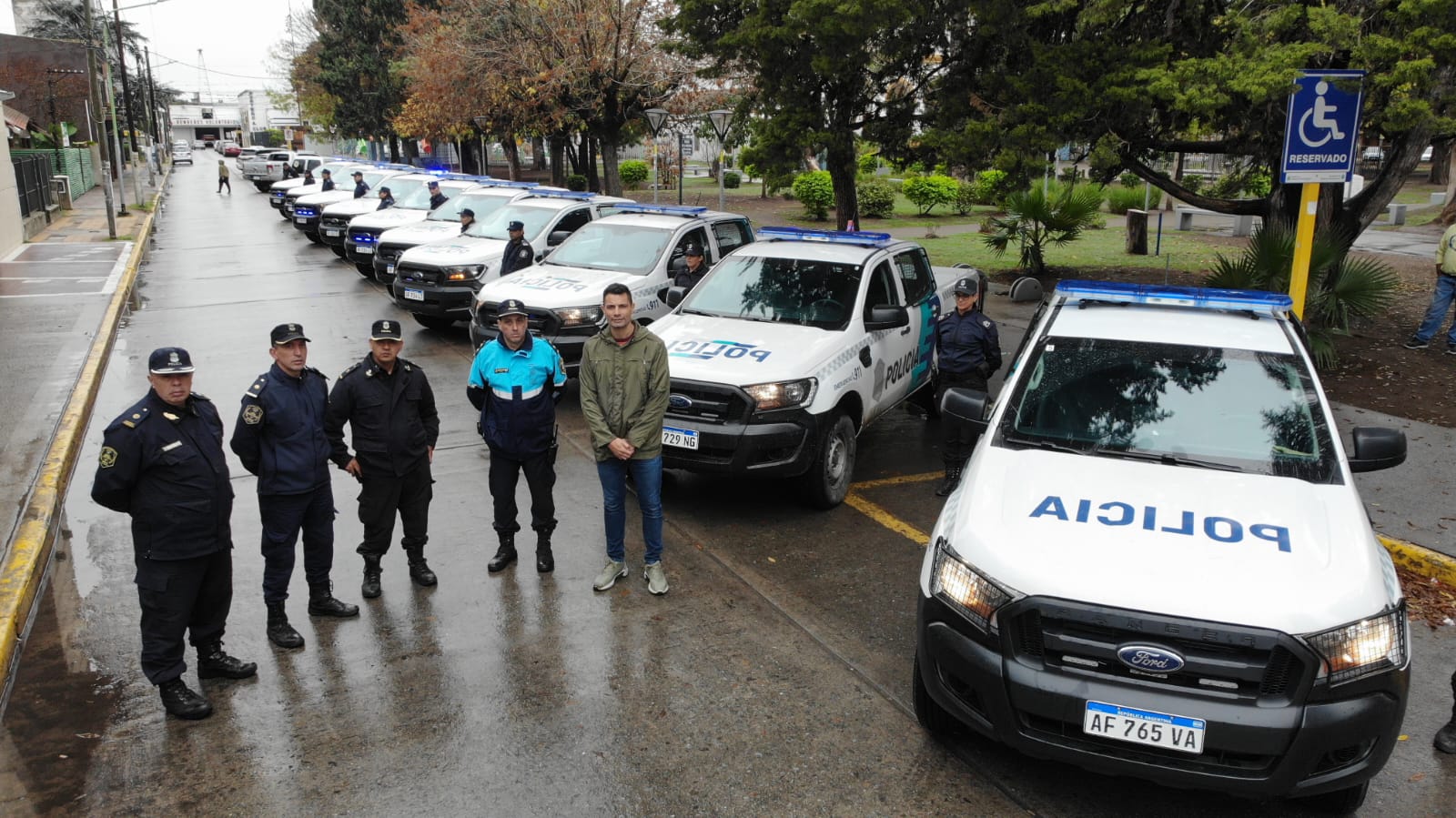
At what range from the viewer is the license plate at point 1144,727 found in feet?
11.6

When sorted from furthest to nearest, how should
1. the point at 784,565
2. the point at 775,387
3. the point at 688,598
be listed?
the point at 775,387
the point at 784,565
the point at 688,598

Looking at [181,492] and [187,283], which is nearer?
[181,492]

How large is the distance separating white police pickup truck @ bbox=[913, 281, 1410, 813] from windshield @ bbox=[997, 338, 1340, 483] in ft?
0.04

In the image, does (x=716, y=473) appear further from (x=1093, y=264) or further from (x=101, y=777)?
(x=1093, y=264)

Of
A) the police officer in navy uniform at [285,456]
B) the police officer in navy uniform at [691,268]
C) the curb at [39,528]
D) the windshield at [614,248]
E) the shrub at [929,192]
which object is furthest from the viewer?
the shrub at [929,192]

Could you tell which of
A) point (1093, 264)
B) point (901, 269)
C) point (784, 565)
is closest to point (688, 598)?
point (784, 565)

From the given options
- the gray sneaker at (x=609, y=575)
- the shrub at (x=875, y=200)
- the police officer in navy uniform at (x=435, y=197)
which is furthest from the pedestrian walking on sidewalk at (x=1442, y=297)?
the shrub at (x=875, y=200)

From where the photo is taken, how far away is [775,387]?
692cm

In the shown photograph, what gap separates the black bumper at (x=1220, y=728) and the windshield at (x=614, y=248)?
26.1 ft

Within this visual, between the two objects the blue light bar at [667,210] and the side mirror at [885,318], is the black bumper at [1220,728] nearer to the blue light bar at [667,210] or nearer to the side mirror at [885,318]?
the side mirror at [885,318]

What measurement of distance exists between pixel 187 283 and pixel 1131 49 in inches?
619

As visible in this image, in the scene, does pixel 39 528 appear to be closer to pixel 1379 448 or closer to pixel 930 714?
pixel 930 714

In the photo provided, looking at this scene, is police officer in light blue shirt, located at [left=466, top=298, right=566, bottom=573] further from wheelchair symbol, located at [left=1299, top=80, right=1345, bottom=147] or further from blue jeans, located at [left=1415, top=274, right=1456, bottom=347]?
blue jeans, located at [left=1415, top=274, right=1456, bottom=347]

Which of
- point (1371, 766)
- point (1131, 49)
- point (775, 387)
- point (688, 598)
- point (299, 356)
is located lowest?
point (688, 598)
